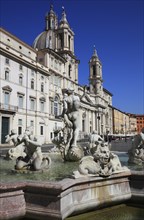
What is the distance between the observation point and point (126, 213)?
3.79 metres

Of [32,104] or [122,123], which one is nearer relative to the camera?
[32,104]

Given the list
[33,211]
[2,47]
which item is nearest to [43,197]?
[33,211]

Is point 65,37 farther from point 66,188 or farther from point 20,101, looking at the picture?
point 66,188

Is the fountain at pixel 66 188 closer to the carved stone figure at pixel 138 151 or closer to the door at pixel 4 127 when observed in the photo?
the carved stone figure at pixel 138 151

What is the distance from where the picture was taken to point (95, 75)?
247 ft

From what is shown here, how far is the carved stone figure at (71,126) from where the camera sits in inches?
275

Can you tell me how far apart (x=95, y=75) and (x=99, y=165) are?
7226 cm

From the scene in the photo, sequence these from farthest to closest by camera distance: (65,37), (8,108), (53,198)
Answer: (65,37), (8,108), (53,198)

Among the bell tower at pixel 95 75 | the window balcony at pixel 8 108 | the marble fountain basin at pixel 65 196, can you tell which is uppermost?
the bell tower at pixel 95 75

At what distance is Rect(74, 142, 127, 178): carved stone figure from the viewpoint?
3.89m

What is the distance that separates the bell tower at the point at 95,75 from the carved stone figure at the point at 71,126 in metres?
66.3

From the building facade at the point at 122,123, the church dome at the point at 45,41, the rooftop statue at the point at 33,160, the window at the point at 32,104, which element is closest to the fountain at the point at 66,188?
the rooftop statue at the point at 33,160

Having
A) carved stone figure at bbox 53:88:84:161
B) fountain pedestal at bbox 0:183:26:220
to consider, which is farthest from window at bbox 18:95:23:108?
fountain pedestal at bbox 0:183:26:220

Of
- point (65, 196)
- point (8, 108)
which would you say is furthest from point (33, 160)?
point (8, 108)
